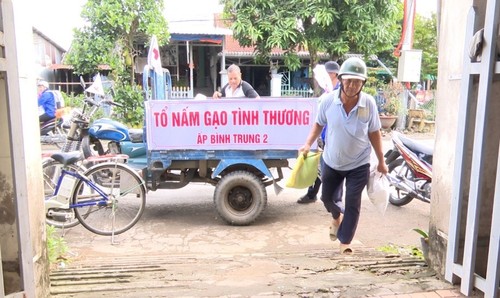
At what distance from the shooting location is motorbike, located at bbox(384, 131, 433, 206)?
221 inches

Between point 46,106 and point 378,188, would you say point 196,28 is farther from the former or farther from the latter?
point 378,188

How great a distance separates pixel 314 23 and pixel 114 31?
5.56 meters

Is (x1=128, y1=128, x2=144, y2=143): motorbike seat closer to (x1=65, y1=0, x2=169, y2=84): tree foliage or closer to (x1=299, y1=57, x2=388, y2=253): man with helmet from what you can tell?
(x1=299, y1=57, x2=388, y2=253): man with helmet

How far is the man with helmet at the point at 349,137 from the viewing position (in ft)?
11.4

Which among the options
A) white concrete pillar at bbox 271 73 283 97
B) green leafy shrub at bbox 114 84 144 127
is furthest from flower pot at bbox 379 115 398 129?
green leafy shrub at bbox 114 84 144 127

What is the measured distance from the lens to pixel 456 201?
262 centimetres

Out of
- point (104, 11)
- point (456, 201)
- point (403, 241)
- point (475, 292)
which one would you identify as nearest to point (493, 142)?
point (456, 201)

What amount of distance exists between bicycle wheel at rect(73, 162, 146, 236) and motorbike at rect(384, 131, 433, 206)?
11.1ft

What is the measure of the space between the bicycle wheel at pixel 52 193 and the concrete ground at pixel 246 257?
19cm

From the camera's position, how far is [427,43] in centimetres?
2180

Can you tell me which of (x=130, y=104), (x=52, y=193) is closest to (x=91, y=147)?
(x=52, y=193)

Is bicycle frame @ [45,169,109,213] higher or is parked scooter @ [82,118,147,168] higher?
parked scooter @ [82,118,147,168]

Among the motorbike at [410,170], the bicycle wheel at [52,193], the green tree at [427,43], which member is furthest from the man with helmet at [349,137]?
the green tree at [427,43]

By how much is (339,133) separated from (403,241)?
1971 mm
